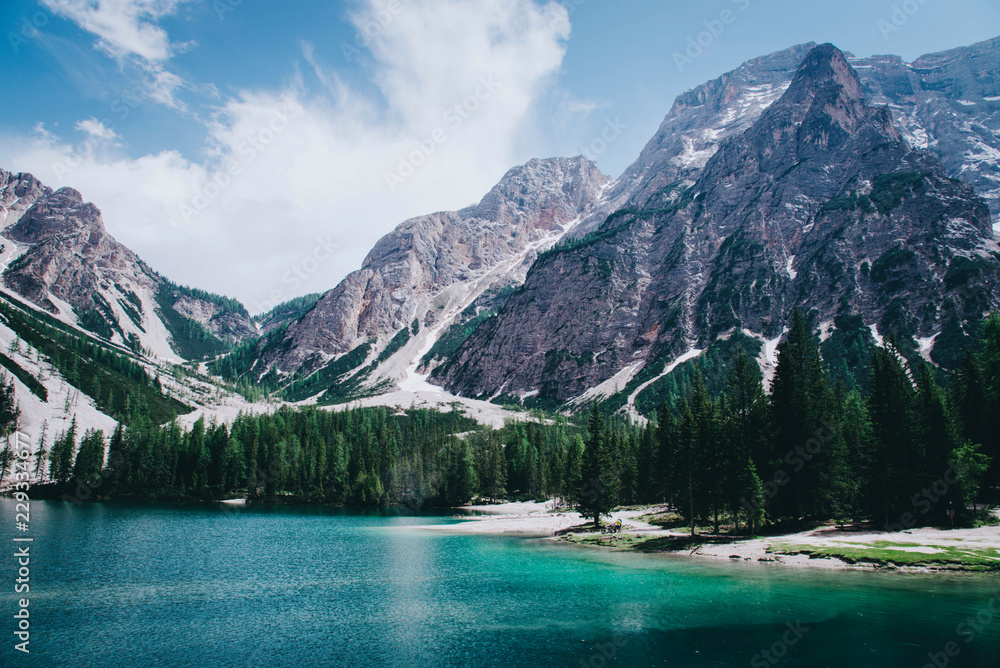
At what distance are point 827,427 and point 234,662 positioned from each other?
5407 cm

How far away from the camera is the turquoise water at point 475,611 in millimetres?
24969

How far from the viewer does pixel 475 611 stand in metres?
33.8

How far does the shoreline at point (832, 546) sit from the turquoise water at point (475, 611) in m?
2.50

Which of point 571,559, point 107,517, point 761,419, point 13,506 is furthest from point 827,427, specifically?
point 13,506

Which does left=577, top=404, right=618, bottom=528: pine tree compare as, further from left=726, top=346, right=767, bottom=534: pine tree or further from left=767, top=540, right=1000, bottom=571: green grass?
left=767, top=540, right=1000, bottom=571: green grass

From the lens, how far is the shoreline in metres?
36.5

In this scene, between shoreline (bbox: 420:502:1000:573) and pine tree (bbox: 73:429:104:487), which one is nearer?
shoreline (bbox: 420:502:1000:573)

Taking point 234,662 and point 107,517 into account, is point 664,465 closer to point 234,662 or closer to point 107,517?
point 234,662

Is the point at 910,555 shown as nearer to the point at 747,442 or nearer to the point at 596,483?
the point at 747,442

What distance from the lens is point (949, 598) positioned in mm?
29328

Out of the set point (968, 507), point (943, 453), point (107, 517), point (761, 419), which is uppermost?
point (761, 419)

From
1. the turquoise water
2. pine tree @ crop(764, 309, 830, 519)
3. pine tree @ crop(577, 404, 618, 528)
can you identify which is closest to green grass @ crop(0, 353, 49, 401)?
the turquoise water

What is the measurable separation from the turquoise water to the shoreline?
250 cm

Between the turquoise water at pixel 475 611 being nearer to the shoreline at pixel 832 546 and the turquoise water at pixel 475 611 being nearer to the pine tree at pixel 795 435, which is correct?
the shoreline at pixel 832 546
